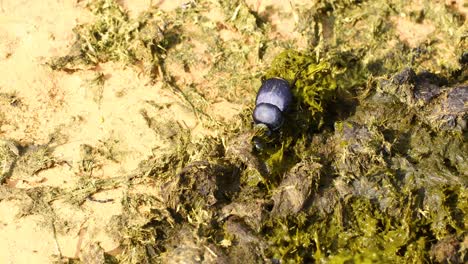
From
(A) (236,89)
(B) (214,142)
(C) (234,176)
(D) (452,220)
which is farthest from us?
(A) (236,89)

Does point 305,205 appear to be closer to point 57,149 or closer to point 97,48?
point 57,149

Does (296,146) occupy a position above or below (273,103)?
below

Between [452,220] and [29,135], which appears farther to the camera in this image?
[29,135]

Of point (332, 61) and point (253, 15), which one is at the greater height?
point (253, 15)

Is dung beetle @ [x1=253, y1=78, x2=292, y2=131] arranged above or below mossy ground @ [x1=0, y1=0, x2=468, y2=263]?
above

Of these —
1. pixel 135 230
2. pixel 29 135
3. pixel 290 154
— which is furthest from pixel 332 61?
pixel 29 135
